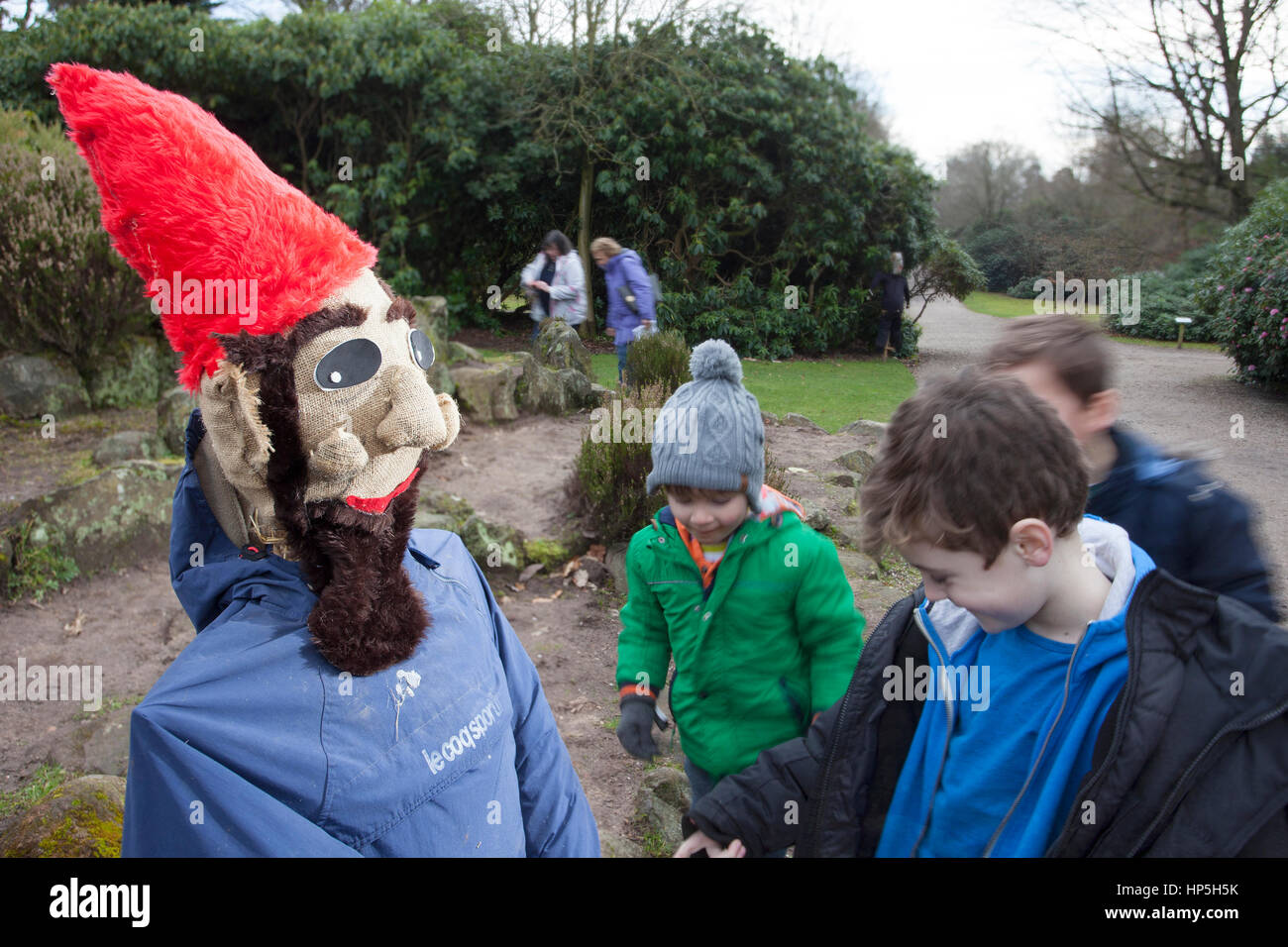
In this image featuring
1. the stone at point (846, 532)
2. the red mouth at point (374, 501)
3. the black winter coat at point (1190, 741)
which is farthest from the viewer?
the stone at point (846, 532)

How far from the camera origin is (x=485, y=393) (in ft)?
26.9

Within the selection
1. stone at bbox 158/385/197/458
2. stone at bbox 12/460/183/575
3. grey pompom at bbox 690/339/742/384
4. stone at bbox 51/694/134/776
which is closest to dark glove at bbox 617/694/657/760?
grey pompom at bbox 690/339/742/384

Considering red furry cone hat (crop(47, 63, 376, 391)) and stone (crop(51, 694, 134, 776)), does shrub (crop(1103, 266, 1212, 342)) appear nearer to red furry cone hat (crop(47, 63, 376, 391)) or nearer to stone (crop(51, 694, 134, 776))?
stone (crop(51, 694, 134, 776))

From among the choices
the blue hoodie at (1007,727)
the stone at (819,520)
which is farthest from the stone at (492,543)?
the blue hoodie at (1007,727)

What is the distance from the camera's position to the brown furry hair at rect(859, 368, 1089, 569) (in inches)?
49.3

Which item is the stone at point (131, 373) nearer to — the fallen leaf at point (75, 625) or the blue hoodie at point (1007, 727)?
the fallen leaf at point (75, 625)

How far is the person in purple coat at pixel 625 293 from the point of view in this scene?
30.1 ft

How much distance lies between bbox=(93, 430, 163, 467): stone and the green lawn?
14.3 ft

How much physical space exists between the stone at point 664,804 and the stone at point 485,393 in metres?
5.39

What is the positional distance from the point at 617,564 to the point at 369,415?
12.6 ft

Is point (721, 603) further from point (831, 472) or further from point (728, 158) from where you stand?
point (728, 158)

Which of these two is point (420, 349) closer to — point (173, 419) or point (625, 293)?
point (173, 419)

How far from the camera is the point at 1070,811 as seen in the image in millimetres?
1179

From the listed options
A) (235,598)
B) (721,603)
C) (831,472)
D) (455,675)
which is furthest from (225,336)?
(831,472)
